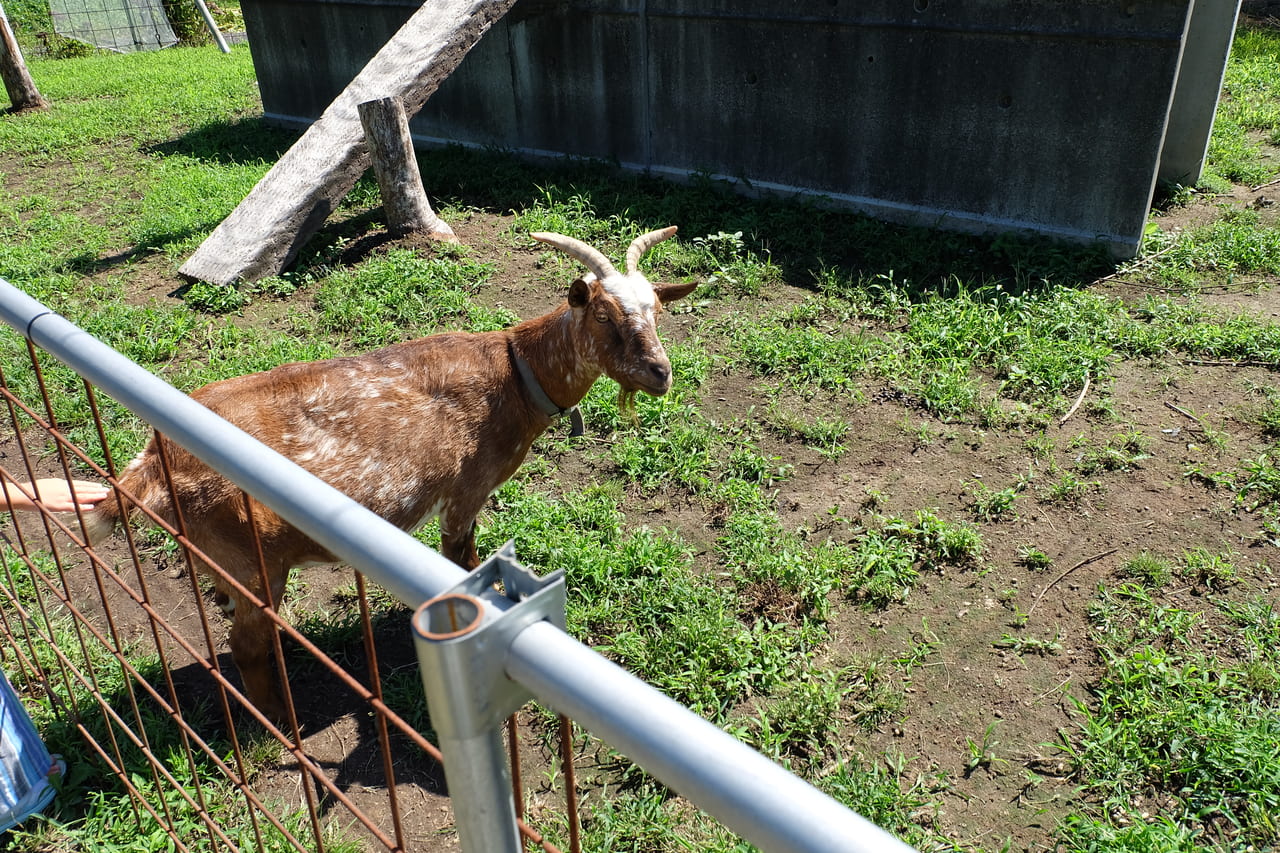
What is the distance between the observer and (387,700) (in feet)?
12.2

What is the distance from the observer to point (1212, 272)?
6.61m

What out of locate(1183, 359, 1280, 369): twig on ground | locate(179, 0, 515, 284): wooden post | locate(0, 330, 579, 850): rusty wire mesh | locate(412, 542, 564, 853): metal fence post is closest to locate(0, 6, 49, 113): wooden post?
locate(179, 0, 515, 284): wooden post

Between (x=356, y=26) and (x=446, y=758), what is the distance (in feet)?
35.8

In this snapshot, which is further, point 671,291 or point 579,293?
point 671,291

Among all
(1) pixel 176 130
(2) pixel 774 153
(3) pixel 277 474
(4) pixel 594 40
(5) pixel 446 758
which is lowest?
(1) pixel 176 130

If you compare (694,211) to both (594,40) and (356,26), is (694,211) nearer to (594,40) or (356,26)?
(594,40)

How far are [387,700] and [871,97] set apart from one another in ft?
18.9


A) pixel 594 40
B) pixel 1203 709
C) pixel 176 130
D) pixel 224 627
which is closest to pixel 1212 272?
pixel 1203 709

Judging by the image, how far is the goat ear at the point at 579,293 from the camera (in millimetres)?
3963

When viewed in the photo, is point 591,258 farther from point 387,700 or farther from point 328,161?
point 328,161

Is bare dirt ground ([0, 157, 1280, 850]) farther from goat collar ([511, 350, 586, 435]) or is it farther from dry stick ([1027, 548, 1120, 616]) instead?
goat collar ([511, 350, 586, 435])

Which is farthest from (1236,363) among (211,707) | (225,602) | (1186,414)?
(211,707)

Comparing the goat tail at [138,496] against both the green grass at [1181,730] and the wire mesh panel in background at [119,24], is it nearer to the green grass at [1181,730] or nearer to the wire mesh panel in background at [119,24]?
the green grass at [1181,730]

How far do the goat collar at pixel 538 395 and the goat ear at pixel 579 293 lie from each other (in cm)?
32
